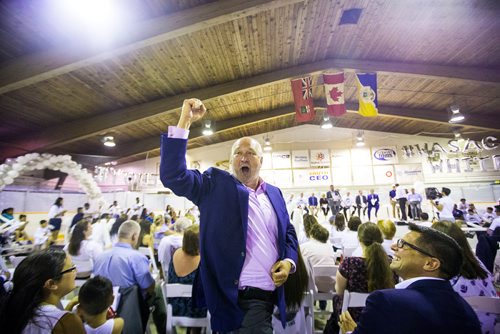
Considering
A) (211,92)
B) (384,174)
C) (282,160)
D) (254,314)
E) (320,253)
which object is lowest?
(320,253)

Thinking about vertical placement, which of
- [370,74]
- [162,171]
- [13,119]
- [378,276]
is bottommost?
[378,276]

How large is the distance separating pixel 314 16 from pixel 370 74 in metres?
2.82

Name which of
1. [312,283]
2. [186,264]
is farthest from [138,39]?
[312,283]

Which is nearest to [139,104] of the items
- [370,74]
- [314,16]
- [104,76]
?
[104,76]

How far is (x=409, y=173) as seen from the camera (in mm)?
13383

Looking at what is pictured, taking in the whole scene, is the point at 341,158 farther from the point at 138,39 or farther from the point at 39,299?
the point at 39,299

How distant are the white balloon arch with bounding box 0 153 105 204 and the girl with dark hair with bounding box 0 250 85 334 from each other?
7.74 meters

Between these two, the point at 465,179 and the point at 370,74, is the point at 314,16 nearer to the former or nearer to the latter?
the point at 370,74

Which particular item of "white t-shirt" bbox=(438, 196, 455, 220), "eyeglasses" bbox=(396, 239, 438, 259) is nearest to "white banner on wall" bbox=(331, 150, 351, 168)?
"white t-shirt" bbox=(438, 196, 455, 220)

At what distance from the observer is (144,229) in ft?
14.5

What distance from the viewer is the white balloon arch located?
6.86 meters

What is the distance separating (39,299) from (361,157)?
14751mm

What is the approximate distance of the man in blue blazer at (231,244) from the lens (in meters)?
1.07

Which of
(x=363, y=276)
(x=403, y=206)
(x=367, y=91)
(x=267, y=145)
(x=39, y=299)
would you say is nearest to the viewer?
(x=39, y=299)
